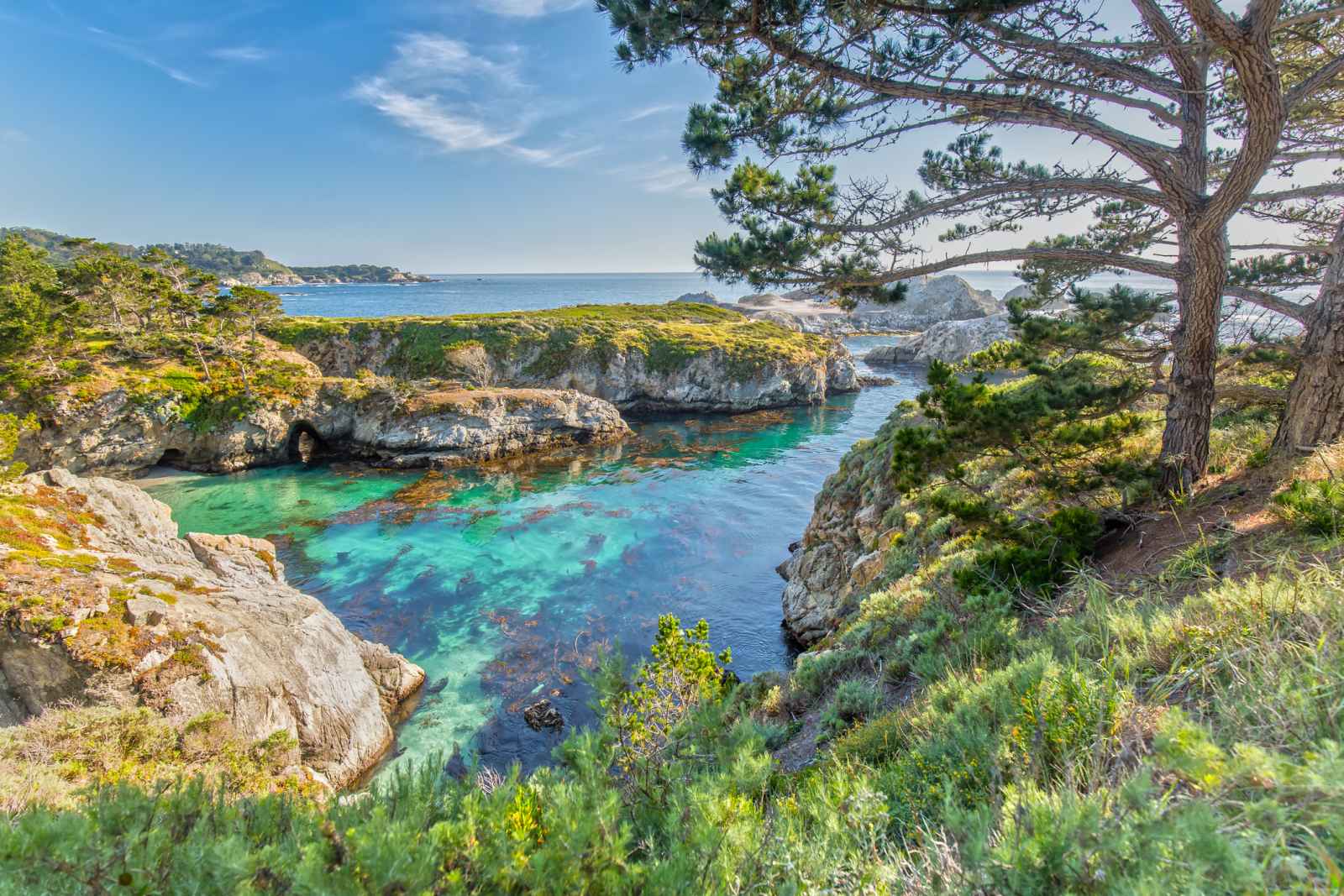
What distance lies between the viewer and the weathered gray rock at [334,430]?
26.4m

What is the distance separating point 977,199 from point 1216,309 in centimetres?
340

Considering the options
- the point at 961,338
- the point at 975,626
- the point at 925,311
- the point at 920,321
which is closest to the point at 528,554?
the point at 975,626

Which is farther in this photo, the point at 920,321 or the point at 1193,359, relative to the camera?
the point at 920,321

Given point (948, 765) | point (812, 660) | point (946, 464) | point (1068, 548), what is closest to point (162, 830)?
point (948, 765)

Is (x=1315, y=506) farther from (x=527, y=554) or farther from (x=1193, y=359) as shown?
(x=527, y=554)

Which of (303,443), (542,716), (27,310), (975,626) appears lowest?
(542,716)

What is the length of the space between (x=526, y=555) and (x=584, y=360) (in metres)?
27.2

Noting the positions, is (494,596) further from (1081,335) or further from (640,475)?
(1081,335)

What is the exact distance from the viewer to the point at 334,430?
104ft

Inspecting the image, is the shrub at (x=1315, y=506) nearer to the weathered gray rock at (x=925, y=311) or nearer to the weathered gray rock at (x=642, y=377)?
the weathered gray rock at (x=642, y=377)

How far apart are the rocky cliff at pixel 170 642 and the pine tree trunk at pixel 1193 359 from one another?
46.1 feet

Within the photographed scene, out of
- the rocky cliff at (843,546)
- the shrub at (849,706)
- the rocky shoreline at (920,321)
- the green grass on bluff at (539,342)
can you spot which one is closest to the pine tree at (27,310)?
the green grass on bluff at (539,342)

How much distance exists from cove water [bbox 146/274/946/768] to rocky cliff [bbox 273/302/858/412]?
9.87m

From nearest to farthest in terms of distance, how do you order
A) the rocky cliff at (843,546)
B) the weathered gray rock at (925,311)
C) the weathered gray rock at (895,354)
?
the rocky cliff at (843,546) < the weathered gray rock at (895,354) < the weathered gray rock at (925,311)
